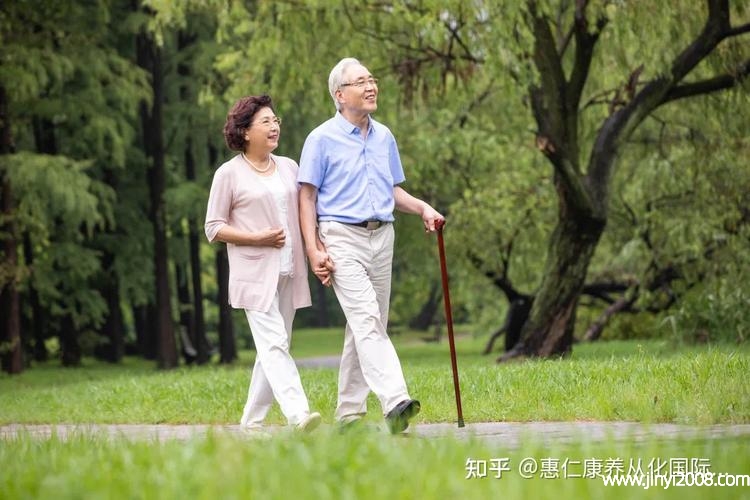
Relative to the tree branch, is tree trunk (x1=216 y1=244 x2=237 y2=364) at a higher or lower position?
lower

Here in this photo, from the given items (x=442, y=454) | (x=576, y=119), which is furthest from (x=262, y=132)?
(x=576, y=119)

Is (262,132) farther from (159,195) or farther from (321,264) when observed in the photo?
(159,195)

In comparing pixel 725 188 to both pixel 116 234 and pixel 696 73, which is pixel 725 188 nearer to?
pixel 696 73

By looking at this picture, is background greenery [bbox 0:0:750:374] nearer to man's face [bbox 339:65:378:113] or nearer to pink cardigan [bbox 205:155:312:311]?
man's face [bbox 339:65:378:113]

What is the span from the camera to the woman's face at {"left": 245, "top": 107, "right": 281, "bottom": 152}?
27.7 feet

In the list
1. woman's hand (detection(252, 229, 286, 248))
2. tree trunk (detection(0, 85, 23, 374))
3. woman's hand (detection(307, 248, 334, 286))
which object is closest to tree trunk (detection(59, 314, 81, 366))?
tree trunk (detection(0, 85, 23, 374))

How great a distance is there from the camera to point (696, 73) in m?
20.8

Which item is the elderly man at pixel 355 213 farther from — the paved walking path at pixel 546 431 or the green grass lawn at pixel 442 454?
the green grass lawn at pixel 442 454

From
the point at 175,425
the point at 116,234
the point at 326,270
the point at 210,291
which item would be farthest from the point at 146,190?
the point at 210,291

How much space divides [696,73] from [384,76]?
16.0ft

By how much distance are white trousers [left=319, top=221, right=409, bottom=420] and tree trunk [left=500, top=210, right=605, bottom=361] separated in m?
10.7

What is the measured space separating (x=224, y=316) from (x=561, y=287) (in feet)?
43.5

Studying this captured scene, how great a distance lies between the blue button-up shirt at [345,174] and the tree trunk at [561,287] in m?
10.7

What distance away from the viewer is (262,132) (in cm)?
843
